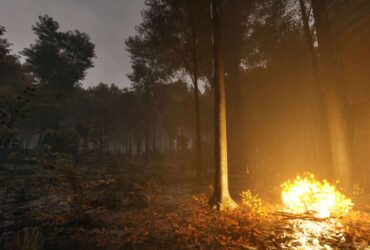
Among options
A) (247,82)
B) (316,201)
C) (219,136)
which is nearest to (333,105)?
(316,201)

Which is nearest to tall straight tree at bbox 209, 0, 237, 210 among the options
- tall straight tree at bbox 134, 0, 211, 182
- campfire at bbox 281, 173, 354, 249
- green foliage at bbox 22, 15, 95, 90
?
campfire at bbox 281, 173, 354, 249

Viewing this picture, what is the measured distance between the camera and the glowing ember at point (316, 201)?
6.67m

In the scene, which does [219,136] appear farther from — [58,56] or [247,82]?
[58,56]

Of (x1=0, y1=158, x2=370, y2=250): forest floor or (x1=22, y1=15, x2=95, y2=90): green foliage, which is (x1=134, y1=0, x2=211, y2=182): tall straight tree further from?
(x1=22, y1=15, x2=95, y2=90): green foliage

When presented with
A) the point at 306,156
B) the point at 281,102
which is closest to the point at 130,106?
the point at 281,102

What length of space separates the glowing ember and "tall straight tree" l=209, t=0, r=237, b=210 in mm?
2124

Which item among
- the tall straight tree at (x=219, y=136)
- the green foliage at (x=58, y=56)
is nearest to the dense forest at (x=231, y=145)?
the tall straight tree at (x=219, y=136)

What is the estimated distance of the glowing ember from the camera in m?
6.67

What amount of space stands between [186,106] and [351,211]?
26731 millimetres

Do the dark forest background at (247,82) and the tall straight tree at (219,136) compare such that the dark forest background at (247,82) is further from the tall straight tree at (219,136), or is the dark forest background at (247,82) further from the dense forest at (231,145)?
the tall straight tree at (219,136)

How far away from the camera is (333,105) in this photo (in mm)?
9531

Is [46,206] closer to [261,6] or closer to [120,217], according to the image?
[120,217]

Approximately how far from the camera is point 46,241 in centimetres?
550

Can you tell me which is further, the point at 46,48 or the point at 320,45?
the point at 46,48
